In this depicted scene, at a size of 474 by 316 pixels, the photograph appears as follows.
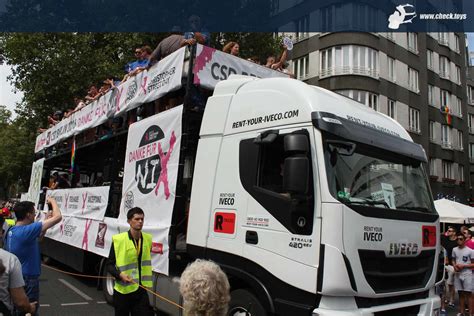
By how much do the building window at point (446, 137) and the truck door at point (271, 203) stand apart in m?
33.3

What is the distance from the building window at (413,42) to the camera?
3104 centimetres

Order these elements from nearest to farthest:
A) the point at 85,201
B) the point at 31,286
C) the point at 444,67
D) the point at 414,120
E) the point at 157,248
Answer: the point at 31,286, the point at 157,248, the point at 85,201, the point at 414,120, the point at 444,67

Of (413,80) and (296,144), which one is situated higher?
(413,80)

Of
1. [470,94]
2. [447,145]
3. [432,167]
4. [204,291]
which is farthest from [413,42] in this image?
[204,291]

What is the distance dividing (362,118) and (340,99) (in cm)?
32

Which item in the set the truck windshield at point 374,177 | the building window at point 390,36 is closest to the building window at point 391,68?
the building window at point 390,36

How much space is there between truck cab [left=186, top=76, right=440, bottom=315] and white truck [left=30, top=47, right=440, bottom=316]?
1cm

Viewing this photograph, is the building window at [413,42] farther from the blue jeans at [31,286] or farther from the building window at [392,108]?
the blue jeans at [31,286]

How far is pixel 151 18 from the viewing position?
15.2 meters

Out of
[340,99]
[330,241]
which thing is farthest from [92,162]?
[330,241]

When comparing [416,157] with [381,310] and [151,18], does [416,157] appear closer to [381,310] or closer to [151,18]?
[381,310]

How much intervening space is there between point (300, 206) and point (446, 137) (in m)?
34.6

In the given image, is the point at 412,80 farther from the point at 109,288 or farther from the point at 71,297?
the point at 109,288

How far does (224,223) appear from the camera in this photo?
460cm
